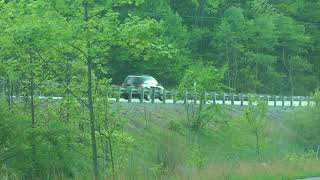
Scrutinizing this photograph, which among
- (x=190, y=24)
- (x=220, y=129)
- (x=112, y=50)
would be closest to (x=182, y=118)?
(x=220, y=129)

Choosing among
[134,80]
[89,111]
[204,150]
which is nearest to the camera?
[89,111]

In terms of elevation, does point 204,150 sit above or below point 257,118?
below

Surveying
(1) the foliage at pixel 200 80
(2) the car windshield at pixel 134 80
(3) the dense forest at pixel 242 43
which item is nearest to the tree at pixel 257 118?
(1) the foliage at pixel 200 80

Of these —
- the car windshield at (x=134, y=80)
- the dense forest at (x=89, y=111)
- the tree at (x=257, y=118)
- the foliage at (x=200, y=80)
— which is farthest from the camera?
the car windshield at (x=134, y=80)

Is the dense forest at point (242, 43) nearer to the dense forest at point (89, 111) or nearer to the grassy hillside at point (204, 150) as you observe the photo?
the grassy hillside at point (204, 150)

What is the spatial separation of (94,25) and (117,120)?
395 centimetres

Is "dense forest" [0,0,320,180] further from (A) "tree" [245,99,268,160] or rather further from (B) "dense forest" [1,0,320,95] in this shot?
(B) "dense forest" [1,0,320,95]

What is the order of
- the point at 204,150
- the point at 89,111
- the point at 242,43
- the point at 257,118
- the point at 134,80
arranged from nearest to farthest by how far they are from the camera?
the point at 89,111 < the point at 257,118 < the point at 204,150 < the point at 134,80 < the point at 242,43

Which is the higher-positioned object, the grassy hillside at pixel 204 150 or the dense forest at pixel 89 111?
the dense forest at pixel 89 111

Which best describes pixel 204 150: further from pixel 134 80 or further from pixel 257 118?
pixel 134 80

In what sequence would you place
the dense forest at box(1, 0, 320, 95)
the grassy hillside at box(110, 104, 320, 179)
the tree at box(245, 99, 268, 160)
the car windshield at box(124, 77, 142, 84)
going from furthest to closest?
the dense forest at box(1, 0, 320, 95)
the car windshield at box(124, 77, 142, 84)
the tree at box(245, 99, 268, 160)
the grassy hillside at box(110, 104, 320, 179)

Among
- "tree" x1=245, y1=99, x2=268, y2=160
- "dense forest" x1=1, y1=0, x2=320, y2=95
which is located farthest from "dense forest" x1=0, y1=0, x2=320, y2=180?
"dense forest" x1=1, y1=0, x2=320, y2=95

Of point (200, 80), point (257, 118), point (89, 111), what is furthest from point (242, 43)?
point (89, 111)

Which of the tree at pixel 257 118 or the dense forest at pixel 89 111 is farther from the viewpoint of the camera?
the tree at pixel 257 118
